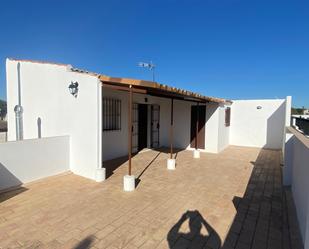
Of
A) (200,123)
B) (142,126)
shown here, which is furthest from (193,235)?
(200,123)

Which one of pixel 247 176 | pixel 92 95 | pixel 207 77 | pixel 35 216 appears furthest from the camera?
pixel 207 77

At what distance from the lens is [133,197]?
4094 millimetres

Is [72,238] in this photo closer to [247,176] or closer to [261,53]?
[247,176]

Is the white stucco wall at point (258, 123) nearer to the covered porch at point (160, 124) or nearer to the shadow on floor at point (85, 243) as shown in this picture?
the covered porch at point (160, 124)

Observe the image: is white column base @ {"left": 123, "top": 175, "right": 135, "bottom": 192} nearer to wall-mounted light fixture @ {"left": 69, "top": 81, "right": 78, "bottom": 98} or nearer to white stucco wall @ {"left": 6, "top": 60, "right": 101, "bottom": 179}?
white stucco wall @ {"left": 6, "top": 60, "right": 101, "bottom": 179}

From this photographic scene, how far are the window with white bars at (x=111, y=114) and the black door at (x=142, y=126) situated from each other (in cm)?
162

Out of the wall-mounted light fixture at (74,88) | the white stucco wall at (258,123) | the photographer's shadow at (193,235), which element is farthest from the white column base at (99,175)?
the white stucco wall at (258,123)

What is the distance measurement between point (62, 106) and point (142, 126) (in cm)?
416

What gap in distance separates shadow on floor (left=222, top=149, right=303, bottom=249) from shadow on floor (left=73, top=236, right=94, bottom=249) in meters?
1.77

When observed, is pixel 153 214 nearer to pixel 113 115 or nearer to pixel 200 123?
pixel 113 115

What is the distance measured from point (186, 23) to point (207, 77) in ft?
28.5

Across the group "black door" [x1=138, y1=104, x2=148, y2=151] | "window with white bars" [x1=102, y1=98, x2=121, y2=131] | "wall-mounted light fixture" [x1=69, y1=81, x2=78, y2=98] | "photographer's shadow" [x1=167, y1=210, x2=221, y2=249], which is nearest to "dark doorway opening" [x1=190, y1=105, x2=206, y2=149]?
"black door" [x1=138, y1=104, x2=148, y2=151]

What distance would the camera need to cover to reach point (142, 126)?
9.09 meters

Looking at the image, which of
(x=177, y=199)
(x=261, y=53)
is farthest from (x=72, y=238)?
(x=261, y=53)
